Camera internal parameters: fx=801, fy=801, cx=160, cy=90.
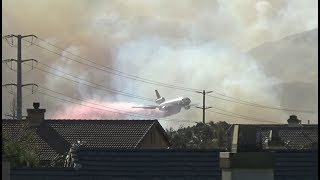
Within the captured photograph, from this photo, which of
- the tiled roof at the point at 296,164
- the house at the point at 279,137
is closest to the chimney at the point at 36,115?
the house at the point at 279,137

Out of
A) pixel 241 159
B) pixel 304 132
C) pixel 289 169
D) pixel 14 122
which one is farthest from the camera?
pixel 304 132

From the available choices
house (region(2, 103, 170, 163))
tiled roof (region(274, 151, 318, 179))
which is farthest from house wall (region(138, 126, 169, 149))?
tiled roof (region(274, 151, 318, 179))

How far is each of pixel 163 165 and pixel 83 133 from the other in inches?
1499

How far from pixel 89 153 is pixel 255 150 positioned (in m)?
15.8

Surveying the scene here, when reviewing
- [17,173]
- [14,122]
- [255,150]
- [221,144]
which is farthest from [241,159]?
[221,144]

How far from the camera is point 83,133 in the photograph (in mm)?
67375

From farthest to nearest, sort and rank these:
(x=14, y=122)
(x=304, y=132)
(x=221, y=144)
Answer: (x=221, y=144)
(x=304, y=132)
(x=14, y=122)

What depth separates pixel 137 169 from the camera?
29812mm

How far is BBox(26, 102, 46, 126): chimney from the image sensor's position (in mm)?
68887

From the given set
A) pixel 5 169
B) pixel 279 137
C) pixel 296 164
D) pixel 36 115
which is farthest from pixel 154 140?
pixel 5 169

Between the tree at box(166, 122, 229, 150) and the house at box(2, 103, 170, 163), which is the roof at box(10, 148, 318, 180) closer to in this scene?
the house at box(2, 103, 170, 163)

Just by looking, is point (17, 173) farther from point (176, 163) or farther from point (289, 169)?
point (289, 169)

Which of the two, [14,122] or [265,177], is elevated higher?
[14,122]

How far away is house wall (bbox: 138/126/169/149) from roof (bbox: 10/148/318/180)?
3258cm
